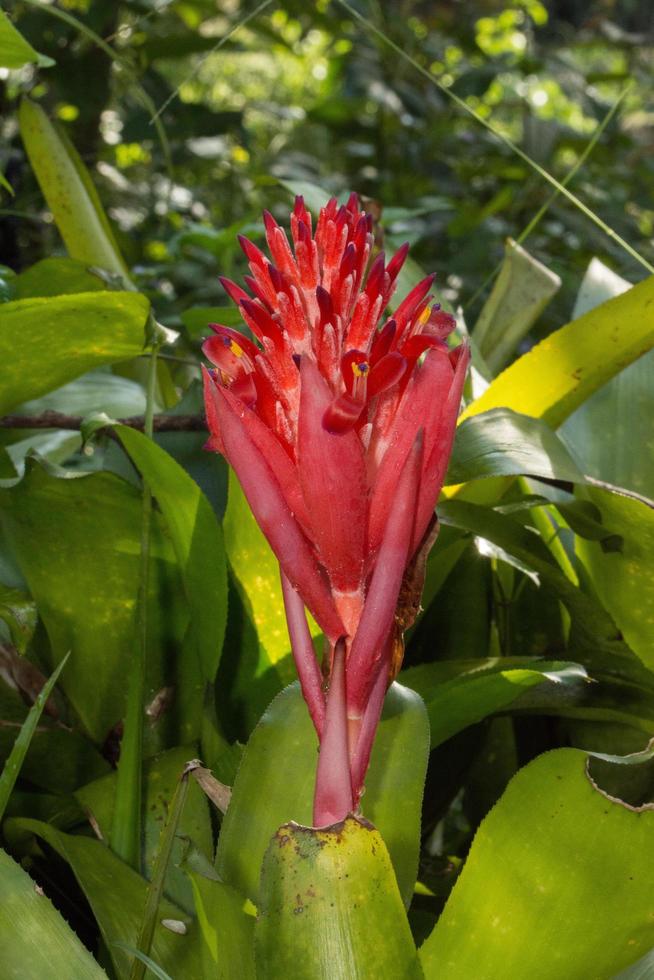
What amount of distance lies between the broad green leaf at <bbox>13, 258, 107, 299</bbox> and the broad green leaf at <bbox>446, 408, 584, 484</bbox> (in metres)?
0.30

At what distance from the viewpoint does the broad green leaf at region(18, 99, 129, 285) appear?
72 cm

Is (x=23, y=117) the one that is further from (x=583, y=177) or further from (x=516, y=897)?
(x=583, y=177)

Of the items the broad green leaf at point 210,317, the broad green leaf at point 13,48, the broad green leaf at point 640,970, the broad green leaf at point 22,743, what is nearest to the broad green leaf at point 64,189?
the broad green leaf at point 210,317

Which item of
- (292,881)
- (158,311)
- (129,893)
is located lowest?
(158,311)

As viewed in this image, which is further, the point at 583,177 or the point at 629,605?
the point at 583,177

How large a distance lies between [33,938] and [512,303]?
1.75ft

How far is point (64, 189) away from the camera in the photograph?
0.73m

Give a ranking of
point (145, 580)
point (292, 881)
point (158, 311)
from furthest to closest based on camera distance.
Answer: point (158, 311)
point (145, 580)
point (292, 881)

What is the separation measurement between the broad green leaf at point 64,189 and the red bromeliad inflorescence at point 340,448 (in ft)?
1.48

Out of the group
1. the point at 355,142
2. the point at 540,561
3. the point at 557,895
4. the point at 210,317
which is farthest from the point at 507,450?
the point at 355,142

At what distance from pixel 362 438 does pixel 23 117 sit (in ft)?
1.76

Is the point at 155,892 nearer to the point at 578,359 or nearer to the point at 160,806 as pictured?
the point at 160,806

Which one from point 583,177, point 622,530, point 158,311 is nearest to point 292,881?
point 622,530

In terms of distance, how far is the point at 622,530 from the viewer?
0.46 meters
